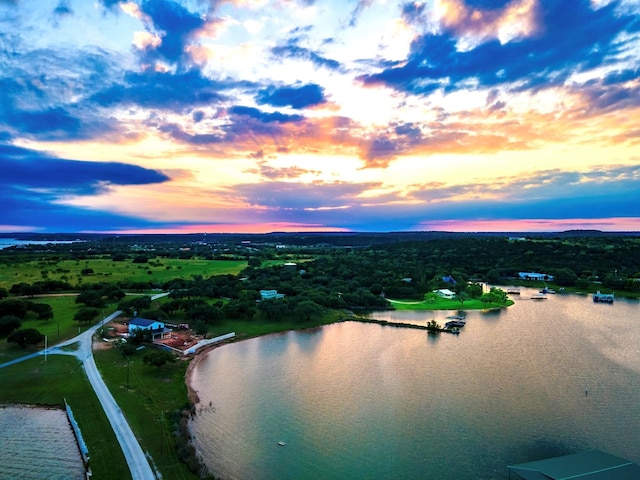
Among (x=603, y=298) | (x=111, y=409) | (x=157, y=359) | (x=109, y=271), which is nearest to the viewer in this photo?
(x=111, y=409)

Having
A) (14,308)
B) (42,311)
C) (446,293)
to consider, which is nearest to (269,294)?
(42,311)

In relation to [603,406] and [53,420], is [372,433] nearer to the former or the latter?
[603,406]

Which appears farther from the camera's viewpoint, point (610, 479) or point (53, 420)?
point (53, 420)

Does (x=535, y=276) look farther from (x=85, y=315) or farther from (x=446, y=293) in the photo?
(x=85, y=315)

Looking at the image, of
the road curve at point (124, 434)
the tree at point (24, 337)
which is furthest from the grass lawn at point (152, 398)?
the tree at point (24, 337)

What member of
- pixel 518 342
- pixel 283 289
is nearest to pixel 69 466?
pixel 518 342

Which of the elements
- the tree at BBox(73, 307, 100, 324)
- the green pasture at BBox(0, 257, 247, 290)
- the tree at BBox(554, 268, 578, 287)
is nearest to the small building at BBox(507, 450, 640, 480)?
the tree at BBox(73, 307, 100, 324)

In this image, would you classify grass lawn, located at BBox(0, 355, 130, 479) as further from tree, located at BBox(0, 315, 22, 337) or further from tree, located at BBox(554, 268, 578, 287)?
tree, located at BBox(554, 268, 578, 287)
